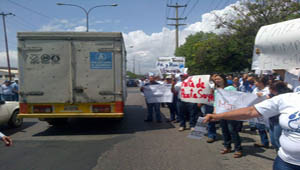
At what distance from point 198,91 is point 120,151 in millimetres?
2627

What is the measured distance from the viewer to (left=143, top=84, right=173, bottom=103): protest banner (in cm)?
916

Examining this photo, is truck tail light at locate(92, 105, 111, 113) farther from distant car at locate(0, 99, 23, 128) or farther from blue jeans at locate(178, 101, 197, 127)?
distant car at locate(0, 99, 23, 128)

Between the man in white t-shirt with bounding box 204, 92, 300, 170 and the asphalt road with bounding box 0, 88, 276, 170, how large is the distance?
2.32 metres

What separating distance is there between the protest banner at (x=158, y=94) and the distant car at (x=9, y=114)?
459 cm

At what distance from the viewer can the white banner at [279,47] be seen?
148 inches

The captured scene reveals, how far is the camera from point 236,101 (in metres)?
5.27

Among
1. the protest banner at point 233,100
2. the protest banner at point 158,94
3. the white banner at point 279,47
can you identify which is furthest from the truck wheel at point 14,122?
the white banner at point 279,47

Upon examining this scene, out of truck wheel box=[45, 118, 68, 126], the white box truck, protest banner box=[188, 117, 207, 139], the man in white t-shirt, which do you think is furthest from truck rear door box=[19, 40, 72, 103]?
the man in white t-shirt

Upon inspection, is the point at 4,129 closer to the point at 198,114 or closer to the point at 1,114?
the point at 1,114

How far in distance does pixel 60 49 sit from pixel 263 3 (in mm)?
15164

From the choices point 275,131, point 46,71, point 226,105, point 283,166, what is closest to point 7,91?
point 46,71

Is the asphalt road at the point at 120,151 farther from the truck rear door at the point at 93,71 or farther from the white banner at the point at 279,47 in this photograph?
the white banner at the point at 279,47

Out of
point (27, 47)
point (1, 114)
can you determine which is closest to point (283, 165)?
point (27, 47)

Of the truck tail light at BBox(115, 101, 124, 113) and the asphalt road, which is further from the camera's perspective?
the truck tail light at BBox(115, 101, 124, 113)
